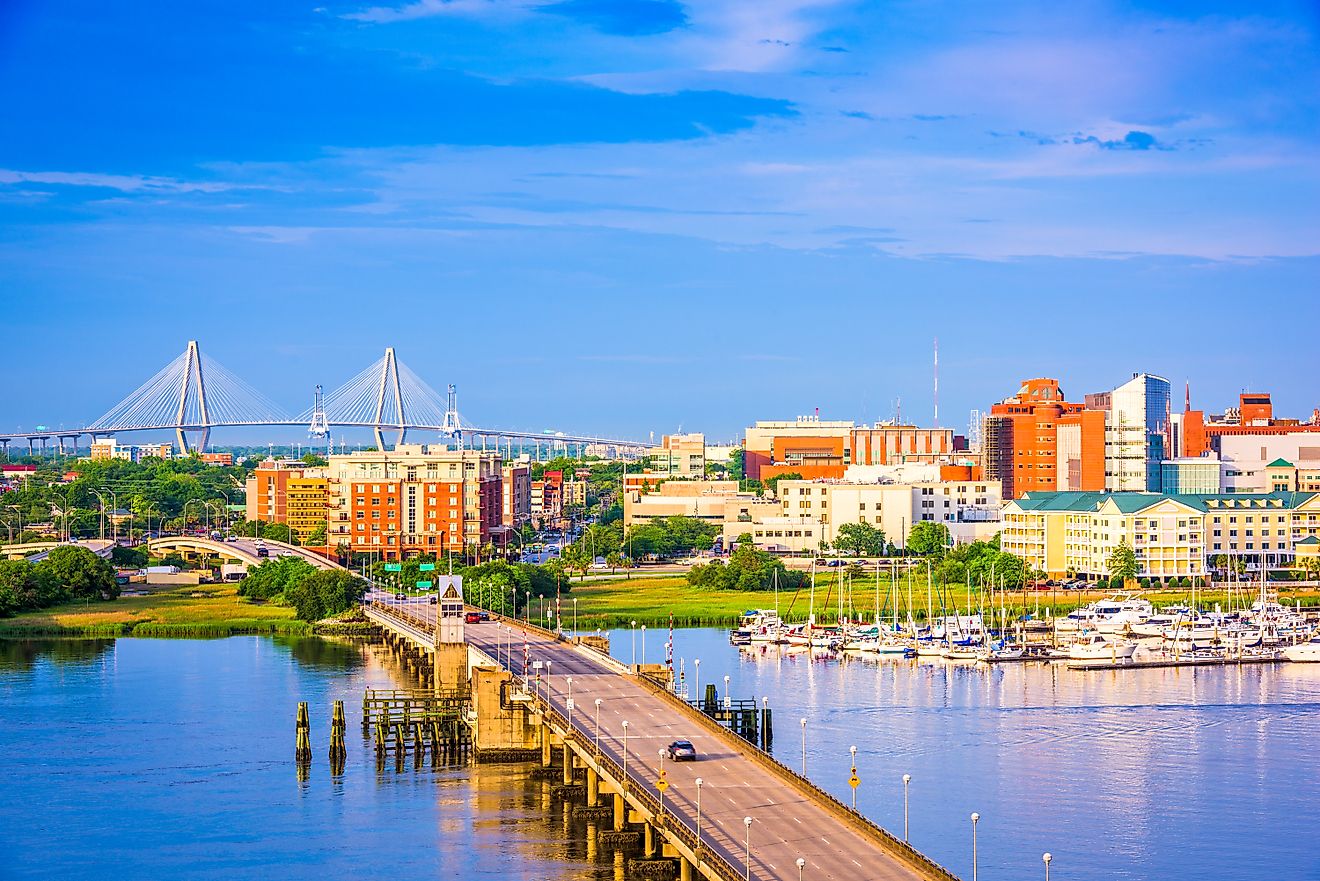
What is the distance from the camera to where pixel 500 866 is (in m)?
25.0

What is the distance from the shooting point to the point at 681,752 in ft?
86.1

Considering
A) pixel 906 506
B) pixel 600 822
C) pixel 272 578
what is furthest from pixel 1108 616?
pixel 600 822

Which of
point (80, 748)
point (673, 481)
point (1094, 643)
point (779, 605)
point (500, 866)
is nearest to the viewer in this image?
point (500, 866)

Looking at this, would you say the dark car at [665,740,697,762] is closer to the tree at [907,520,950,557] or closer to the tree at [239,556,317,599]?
the tree at [239,556,317,599]

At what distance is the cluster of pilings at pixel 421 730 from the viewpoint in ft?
110

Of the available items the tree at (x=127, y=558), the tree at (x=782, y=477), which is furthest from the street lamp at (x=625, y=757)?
the tree at (x=782, y=477)

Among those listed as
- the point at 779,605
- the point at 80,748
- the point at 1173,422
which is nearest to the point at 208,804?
the point at 80,748

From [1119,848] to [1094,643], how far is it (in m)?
23.2

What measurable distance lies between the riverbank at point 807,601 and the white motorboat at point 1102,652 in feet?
22.4

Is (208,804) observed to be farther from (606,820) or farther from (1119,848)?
(1119,848)

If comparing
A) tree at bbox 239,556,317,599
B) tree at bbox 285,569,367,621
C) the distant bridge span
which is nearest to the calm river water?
tree at bbox 285,569,367,621

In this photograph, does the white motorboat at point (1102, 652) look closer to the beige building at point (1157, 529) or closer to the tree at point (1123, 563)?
the tree at point (1123, 563)

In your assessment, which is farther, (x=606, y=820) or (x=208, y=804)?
(x=208, y=804)

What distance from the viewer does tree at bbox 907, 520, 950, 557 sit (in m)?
77.5
